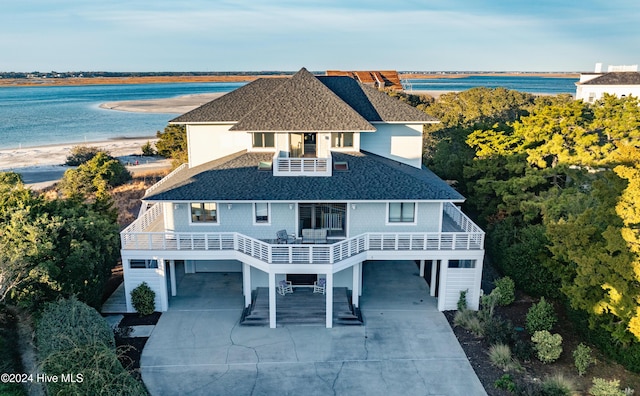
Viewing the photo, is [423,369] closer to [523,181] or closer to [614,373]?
[614,373]

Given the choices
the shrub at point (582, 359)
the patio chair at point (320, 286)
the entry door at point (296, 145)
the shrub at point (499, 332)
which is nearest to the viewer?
the shrub at point (582, 359)

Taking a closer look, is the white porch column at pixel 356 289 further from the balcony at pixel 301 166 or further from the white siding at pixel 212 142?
the white siding at pixel 212 142

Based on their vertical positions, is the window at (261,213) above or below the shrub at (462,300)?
above

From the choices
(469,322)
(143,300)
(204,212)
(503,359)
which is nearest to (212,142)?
(204,212)

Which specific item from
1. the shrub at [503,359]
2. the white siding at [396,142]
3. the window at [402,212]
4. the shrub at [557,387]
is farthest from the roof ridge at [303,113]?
the shrub at [557,387]

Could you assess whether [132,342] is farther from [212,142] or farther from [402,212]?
[402,212]

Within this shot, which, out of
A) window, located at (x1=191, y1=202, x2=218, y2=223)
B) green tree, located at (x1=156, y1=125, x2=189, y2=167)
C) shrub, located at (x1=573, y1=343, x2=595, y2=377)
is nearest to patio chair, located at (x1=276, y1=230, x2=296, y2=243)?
window, located at (x1=191, y1=202, x2=218, y2=223)
